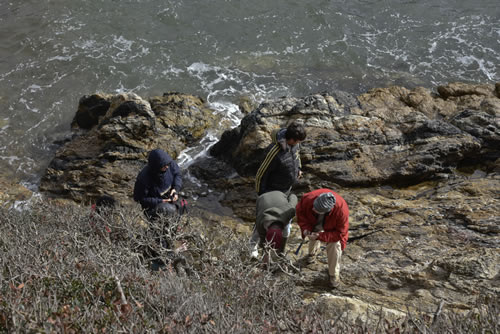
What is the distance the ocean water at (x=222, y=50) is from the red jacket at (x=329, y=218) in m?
6.92

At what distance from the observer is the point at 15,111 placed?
39.6 feet

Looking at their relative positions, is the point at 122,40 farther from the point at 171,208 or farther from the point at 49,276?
the point at 49,276

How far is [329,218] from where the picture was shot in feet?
15.5

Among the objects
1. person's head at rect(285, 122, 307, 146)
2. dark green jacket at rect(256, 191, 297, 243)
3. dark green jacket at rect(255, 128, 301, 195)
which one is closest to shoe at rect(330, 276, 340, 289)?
dark green jacket at rect(256, 191, 297, 243)

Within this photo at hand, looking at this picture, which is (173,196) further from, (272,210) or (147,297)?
(147,297)

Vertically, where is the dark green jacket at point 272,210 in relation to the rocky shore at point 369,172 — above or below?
above

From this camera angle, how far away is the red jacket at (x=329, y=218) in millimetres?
4652

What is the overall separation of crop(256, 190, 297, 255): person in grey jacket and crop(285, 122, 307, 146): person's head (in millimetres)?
705

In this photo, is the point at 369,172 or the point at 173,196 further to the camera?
the point at 369,172

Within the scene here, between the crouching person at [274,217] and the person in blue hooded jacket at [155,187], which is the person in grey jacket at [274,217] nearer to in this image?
the crouching person at [274,217]

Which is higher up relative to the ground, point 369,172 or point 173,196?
point 173,196

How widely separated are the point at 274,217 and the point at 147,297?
69.4 inches

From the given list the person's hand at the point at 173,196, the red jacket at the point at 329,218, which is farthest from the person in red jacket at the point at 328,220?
the person's hand at the point at 173,196

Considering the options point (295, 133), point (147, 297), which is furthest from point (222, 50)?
point (147, 297)
